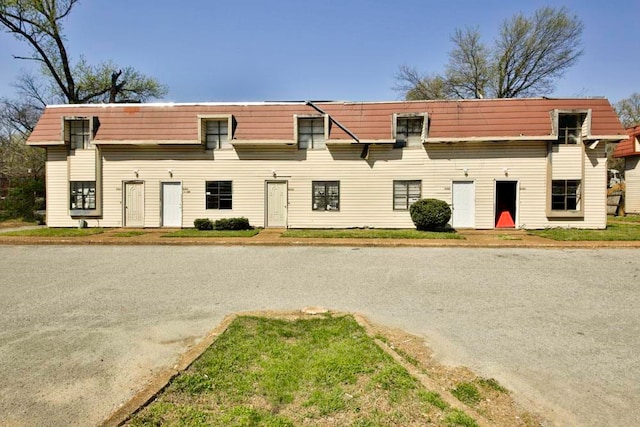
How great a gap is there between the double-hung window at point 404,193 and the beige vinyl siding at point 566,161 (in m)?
6.11

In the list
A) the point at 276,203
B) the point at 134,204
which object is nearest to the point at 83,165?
the point at 134,204

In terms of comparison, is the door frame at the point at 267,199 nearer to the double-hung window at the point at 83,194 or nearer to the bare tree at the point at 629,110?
the double-hung window at the point at 83,194

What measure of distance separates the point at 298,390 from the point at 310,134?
16.1m

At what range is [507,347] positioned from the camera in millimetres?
4680

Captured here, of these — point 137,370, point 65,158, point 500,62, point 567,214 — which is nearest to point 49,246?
point 65,158

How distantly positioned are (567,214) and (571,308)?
43.8ft

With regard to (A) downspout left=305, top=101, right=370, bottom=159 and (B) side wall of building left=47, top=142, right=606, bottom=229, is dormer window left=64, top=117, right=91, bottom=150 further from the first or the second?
(A) downspout left=305, top=101, right=370, bottom=159

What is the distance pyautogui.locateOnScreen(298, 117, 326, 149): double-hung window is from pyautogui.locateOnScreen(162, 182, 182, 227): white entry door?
21.0 ft

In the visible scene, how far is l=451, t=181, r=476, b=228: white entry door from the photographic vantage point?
18.1 meters

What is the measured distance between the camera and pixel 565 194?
696 inches

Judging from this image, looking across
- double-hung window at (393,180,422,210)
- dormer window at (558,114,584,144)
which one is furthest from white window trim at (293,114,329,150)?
dormer window at (558,114,584,144)

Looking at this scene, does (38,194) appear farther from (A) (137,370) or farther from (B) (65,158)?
(A) (137,370)

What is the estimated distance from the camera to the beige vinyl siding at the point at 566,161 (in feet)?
57.1

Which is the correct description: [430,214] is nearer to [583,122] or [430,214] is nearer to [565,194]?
[565,194]
